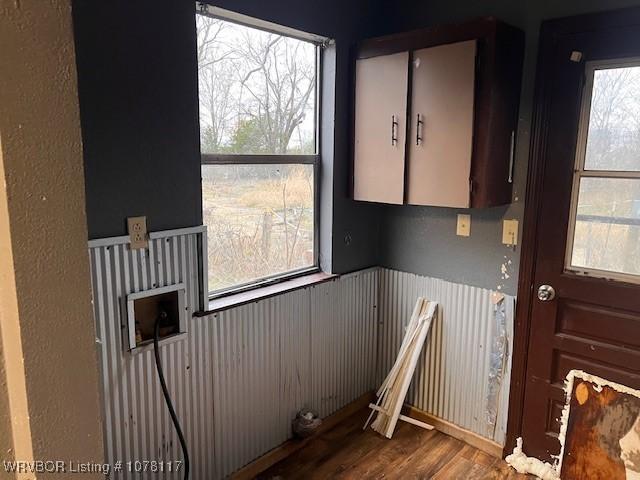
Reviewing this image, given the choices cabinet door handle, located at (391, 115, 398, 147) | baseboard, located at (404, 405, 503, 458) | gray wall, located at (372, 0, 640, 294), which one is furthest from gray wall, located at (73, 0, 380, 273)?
baseboard, located at (404, 405, 503, 458)

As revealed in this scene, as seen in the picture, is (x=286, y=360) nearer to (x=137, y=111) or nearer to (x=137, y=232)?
(x=137, y=232)

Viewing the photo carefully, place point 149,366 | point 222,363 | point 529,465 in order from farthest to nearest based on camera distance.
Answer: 1. point 529,465
2. point 222,363
3. point 149,366

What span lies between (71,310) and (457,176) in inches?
73.1

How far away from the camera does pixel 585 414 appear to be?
1.98 metres

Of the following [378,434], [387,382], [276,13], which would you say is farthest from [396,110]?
[378,434]

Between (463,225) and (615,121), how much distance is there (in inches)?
31.3

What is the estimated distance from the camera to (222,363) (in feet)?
6.85

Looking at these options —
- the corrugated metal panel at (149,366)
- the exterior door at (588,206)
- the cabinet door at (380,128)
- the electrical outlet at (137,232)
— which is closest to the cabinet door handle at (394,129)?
the cabinet door at (380,128)

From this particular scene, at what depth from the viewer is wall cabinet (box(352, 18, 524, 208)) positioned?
2.06 m

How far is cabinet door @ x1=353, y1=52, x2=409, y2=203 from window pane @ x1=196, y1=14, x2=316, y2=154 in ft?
0.83

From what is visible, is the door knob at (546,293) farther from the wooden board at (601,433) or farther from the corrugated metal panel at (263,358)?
the wooden board at (601,433)

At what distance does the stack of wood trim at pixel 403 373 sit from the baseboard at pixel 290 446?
13 cm

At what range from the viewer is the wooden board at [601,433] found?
1787 mm

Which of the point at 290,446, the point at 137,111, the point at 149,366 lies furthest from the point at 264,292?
the point at 137,111
